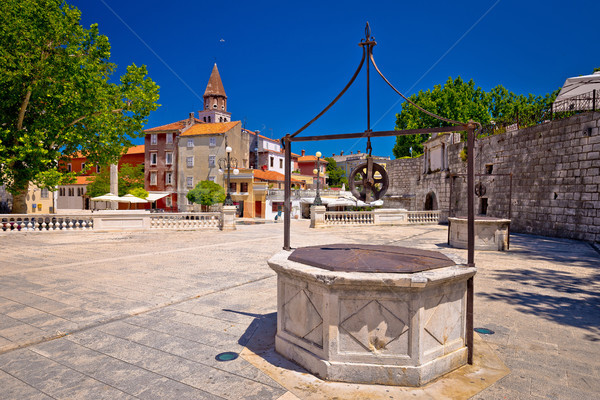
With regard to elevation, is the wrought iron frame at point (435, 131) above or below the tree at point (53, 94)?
below

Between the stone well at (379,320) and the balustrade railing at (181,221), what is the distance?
1503cm

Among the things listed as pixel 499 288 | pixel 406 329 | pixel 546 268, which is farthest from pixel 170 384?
pixel 546 268

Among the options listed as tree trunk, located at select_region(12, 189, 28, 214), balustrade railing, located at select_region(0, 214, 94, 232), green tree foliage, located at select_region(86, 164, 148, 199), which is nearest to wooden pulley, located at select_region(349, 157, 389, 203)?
balustrade railing, located at select_region(0, 214, 94, 232)

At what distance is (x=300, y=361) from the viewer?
3.49 metres

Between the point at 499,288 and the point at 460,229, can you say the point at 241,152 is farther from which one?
the point at 499,288

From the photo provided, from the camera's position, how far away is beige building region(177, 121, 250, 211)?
4475 cm

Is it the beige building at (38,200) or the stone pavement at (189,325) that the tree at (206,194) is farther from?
the stone pavement at (189,325)

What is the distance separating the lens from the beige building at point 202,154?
44750mm

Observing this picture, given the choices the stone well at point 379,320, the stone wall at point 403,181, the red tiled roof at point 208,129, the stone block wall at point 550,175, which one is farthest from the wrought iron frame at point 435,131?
the red tiled roof at point 208,129

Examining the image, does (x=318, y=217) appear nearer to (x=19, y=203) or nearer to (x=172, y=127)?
(x=19, y=203)

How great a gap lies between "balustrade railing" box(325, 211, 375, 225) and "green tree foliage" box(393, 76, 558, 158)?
63.0 feet

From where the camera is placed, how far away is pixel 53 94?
14.9m

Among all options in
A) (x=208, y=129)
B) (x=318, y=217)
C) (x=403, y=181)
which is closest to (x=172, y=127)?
(x=208, y=129)

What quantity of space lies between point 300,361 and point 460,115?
3807 cm
